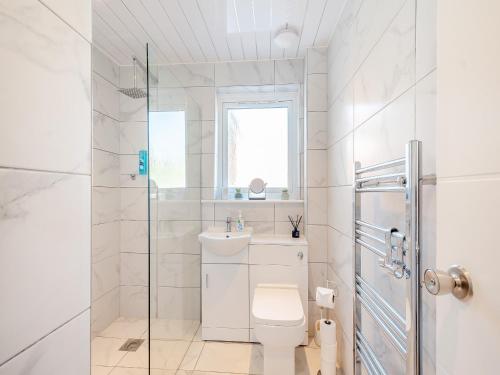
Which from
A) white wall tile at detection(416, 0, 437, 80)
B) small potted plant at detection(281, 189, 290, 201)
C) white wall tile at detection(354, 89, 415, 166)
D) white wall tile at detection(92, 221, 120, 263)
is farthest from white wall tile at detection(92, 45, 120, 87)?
white wall tile at detection(416, 0, 437, 80)

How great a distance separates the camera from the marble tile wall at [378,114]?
76 centimetres

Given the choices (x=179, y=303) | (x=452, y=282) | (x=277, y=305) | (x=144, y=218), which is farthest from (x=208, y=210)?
(x=452, y=282)

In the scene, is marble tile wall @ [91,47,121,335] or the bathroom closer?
the bathroom

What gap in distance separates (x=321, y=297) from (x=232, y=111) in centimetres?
183

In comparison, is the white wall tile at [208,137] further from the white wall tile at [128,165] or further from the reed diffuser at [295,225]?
the reed diffuser at [295,225]

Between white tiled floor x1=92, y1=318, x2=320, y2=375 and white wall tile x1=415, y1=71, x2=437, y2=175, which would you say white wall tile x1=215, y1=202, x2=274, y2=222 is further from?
white wall tile x1=415, y1=71, x2=437, y2=175

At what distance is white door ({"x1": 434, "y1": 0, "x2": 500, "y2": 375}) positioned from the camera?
0.40m

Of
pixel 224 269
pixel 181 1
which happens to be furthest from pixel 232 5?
pixel 224 269

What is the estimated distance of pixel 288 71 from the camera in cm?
233

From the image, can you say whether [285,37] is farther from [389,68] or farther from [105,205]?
[105,205]

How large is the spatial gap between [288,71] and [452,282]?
223 cm

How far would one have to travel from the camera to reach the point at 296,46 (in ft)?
6.84

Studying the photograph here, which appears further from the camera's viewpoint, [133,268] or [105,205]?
[133,268]

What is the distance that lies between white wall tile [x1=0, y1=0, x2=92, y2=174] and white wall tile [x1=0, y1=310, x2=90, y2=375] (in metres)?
0.30
